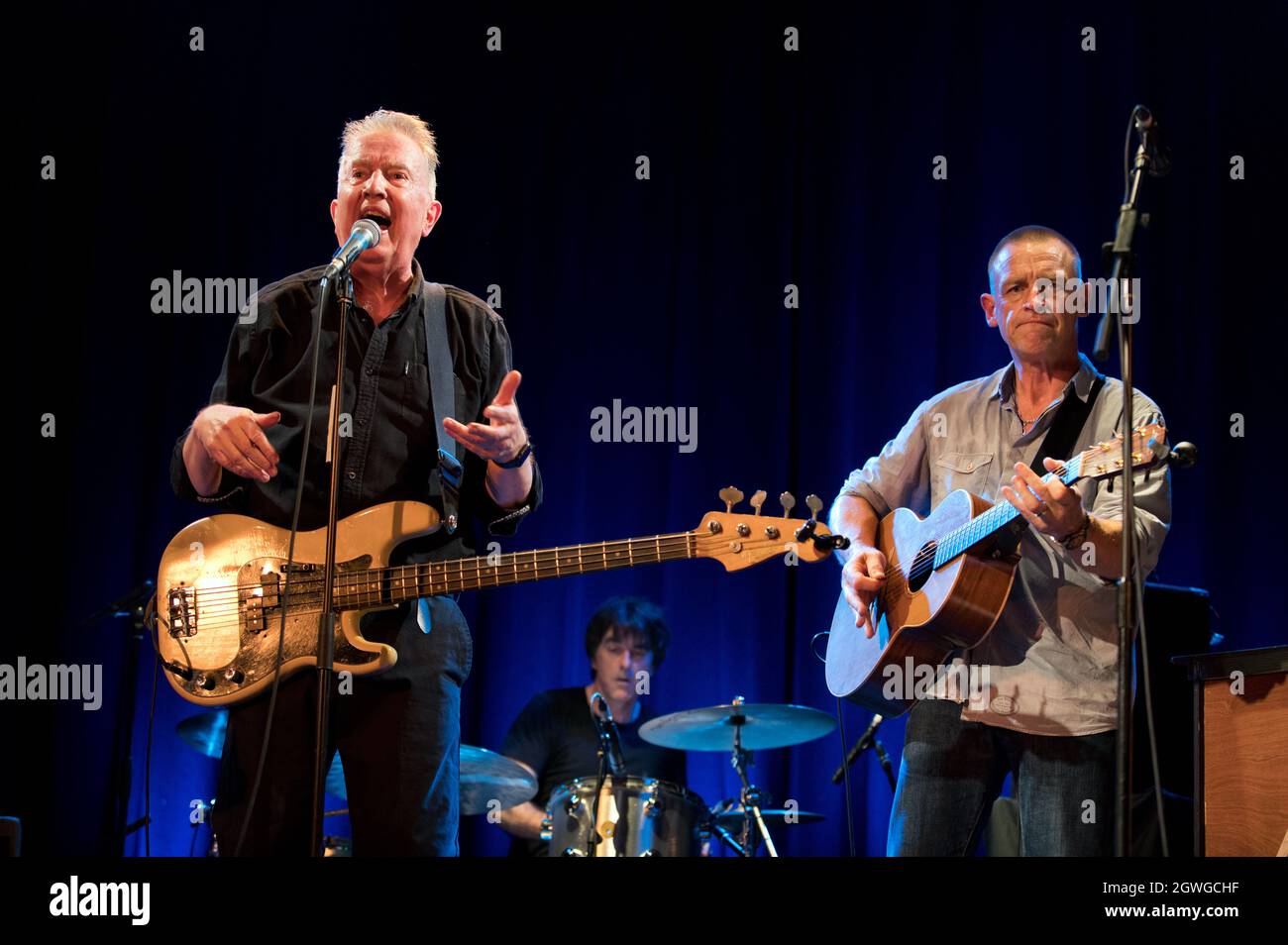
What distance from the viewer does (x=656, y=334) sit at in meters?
6.29

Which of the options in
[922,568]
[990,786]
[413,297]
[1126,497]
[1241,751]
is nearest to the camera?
[1126,497]

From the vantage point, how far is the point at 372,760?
2.88 metres

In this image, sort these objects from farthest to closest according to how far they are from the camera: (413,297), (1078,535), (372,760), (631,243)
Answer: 1. (631,243)
2. (413,297)
3. (1078,535)
4. (372,760)

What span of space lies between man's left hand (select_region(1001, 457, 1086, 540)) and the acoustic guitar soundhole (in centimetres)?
45

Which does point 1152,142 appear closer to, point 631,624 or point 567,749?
point 631,624

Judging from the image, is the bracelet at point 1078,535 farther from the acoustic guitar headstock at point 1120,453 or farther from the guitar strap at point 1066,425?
the guitar strap at point 1066,425

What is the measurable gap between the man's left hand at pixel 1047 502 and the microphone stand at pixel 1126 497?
212 mm

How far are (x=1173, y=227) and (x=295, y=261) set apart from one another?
13.2ft

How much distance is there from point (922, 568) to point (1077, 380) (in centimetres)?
63

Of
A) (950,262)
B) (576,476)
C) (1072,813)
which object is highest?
(950,262)

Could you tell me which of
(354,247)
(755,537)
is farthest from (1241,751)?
(354,247)

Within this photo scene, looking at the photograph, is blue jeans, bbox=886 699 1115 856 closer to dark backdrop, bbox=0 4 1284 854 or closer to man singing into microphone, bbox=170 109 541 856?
man singing into microphone, bbox=170 109 541 856
